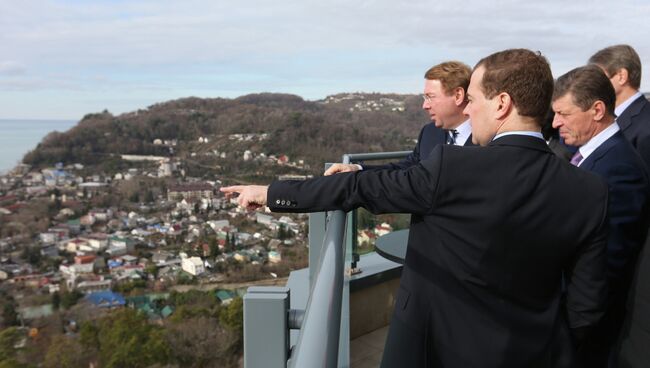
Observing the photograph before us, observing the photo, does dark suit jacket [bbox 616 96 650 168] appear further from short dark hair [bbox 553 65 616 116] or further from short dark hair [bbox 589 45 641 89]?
short dark hair [bbox 553 65 616 116]

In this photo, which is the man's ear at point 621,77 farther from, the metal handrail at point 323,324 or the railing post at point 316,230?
the metal handrail at point 323,324

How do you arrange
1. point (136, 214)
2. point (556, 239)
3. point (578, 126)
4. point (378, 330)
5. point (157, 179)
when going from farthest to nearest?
point (157, 179), point (136, 214), point (378, 330), point (578, 126), point (556, 239)

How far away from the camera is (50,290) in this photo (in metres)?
35.8

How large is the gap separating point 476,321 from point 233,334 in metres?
22.2

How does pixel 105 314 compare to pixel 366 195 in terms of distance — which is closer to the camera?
pixel 366 195

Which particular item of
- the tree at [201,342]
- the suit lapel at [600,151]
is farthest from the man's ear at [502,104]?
the tree at [201,342]

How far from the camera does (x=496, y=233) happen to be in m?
1.19

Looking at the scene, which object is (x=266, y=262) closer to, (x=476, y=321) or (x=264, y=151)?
(x=264, y=151)

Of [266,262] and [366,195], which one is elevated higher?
[366,195]

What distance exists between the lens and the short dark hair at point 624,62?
285 cm

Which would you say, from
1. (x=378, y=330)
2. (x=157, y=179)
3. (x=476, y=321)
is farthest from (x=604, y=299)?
(x=157, y=179)

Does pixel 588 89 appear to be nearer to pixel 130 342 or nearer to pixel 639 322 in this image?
pixel 639 322

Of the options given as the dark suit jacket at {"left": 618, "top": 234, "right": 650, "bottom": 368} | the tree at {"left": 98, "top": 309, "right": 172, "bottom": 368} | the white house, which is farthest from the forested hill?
the dark suit jacket at {"left": 618, "top": 234, "right": 650, "bottom": 368}

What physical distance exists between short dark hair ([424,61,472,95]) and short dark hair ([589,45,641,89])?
86cm
